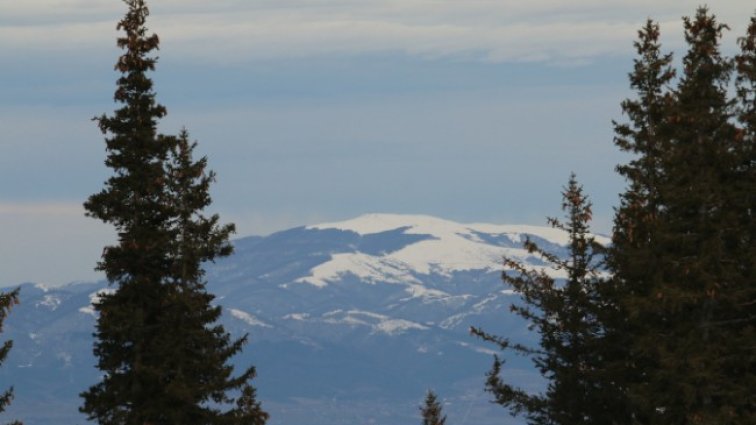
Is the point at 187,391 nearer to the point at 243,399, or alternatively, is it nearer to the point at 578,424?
the point at 243,399

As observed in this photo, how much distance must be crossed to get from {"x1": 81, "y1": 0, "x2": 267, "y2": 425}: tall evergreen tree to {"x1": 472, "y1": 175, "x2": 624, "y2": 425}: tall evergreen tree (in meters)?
8.14

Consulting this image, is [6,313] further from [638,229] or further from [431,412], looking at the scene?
[431,412]

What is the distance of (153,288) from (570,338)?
37.9ft

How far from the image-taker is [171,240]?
37688mm

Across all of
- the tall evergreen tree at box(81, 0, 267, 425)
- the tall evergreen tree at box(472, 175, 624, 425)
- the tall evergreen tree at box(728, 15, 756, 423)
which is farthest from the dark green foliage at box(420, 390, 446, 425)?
the tall evergreen tree at box(728, 15, 756, 423)

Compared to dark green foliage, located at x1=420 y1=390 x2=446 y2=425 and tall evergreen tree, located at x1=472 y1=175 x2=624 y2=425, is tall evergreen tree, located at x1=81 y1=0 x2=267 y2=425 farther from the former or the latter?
dark green foliage, located at x1=420 y1=390 x2=446 y2=425

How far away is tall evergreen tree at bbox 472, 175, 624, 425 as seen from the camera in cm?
3991

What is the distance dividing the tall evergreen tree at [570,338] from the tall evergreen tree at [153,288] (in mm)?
8139

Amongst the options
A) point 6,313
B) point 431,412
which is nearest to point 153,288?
point 6,313

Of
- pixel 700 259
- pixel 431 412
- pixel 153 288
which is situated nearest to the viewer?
pixel 700 259

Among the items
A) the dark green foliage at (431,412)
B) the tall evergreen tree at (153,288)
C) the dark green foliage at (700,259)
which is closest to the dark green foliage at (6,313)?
the tall evergreen tree at (153,288)

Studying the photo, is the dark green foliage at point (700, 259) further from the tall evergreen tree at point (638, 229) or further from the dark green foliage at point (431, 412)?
the dark green foliage at point (431, 412)

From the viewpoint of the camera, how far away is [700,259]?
2989 centimetres

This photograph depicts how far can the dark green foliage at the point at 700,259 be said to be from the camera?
3002 centimetres
